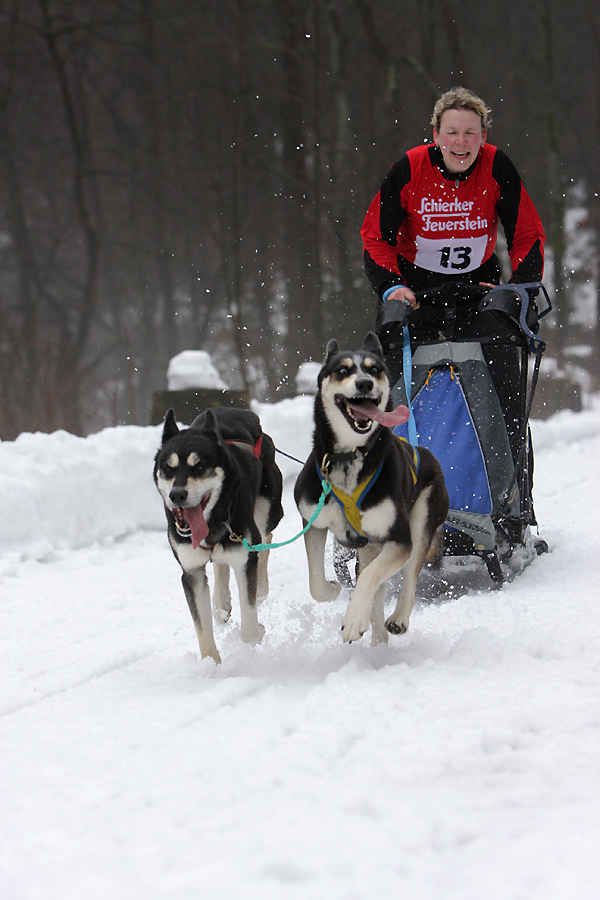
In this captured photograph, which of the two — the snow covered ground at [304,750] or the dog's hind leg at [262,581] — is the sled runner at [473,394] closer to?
the snow covered ground at [304,750]

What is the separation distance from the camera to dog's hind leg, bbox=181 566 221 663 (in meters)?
3.18

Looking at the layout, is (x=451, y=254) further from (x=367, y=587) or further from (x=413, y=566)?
(x=367, y=587)

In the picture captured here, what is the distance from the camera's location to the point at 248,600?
10.7 feet

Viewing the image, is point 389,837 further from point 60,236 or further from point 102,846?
point 60,236

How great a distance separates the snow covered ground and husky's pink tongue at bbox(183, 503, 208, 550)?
481 mm

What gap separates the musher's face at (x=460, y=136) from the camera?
3896mm

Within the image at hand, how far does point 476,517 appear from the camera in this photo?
3.94 m

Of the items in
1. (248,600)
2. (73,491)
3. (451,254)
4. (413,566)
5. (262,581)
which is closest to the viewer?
(248,600)

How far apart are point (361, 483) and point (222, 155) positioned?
14175 mm

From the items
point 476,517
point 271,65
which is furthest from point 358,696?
point 271,65

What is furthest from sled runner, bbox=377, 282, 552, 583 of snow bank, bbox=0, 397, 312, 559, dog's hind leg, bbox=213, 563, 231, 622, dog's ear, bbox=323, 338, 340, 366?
snow bank, bbox=0, 397, 312, 559

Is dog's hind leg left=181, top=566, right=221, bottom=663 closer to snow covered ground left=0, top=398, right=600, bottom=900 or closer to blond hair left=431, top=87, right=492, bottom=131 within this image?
snow covered ground left=0, top=398, right=600, bottom=900

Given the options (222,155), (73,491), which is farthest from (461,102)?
(222,155)

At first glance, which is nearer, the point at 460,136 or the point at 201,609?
the point at 201,609
